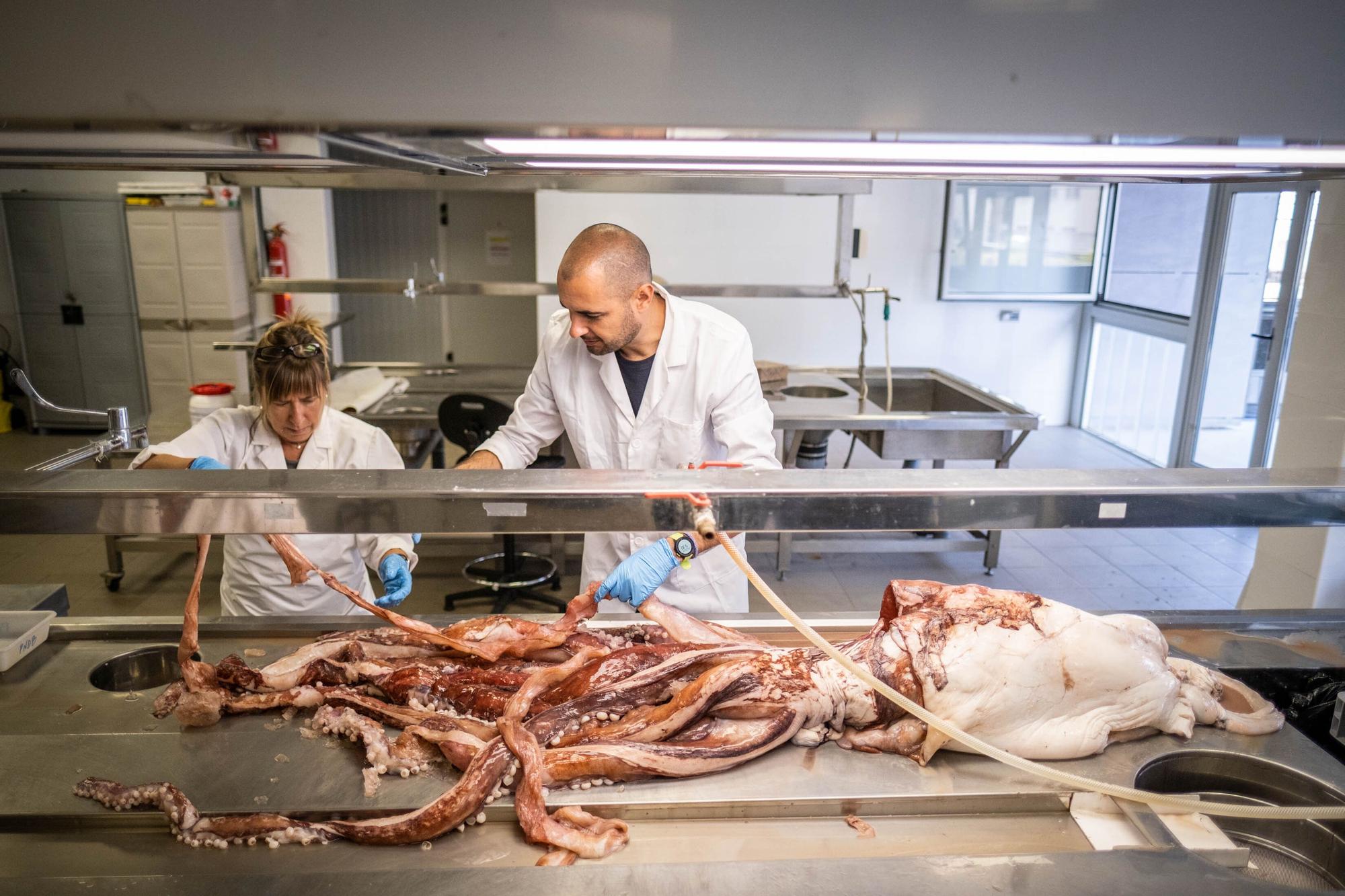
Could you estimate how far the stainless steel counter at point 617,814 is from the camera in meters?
1.44

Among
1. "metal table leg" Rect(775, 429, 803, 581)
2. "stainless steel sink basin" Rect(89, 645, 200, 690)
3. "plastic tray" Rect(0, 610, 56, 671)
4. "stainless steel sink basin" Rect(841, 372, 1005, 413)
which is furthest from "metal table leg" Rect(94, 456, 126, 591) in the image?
"stainless steel sink basin" Rect(841, 372, 1005, 413)

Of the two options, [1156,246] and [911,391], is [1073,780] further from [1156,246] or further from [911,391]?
[1156,246]

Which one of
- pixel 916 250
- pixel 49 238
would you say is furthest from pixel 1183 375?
pixel 49 238

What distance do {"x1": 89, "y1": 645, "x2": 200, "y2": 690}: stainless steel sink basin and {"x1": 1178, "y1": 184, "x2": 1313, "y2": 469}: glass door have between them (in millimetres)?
6544

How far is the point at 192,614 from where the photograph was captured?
1946 mm

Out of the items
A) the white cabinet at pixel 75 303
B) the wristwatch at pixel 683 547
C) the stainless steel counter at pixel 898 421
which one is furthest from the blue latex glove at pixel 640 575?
the white cabinet at pixel 75 303

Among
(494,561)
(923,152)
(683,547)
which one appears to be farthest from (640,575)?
(494,561)

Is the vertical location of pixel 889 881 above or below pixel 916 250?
below

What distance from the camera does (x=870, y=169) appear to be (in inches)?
58.0

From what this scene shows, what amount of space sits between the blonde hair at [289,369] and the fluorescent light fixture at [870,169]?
1.43 meters

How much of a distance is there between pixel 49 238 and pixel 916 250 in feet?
26.8

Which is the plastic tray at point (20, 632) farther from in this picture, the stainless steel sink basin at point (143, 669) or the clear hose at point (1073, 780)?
the clear hose at point (1073, 780)

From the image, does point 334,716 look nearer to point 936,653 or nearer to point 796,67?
point 936,653

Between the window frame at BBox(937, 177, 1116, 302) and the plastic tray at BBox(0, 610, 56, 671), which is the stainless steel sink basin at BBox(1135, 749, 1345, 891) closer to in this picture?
the plastic tray at BBox(0, 610, 56, 671)
